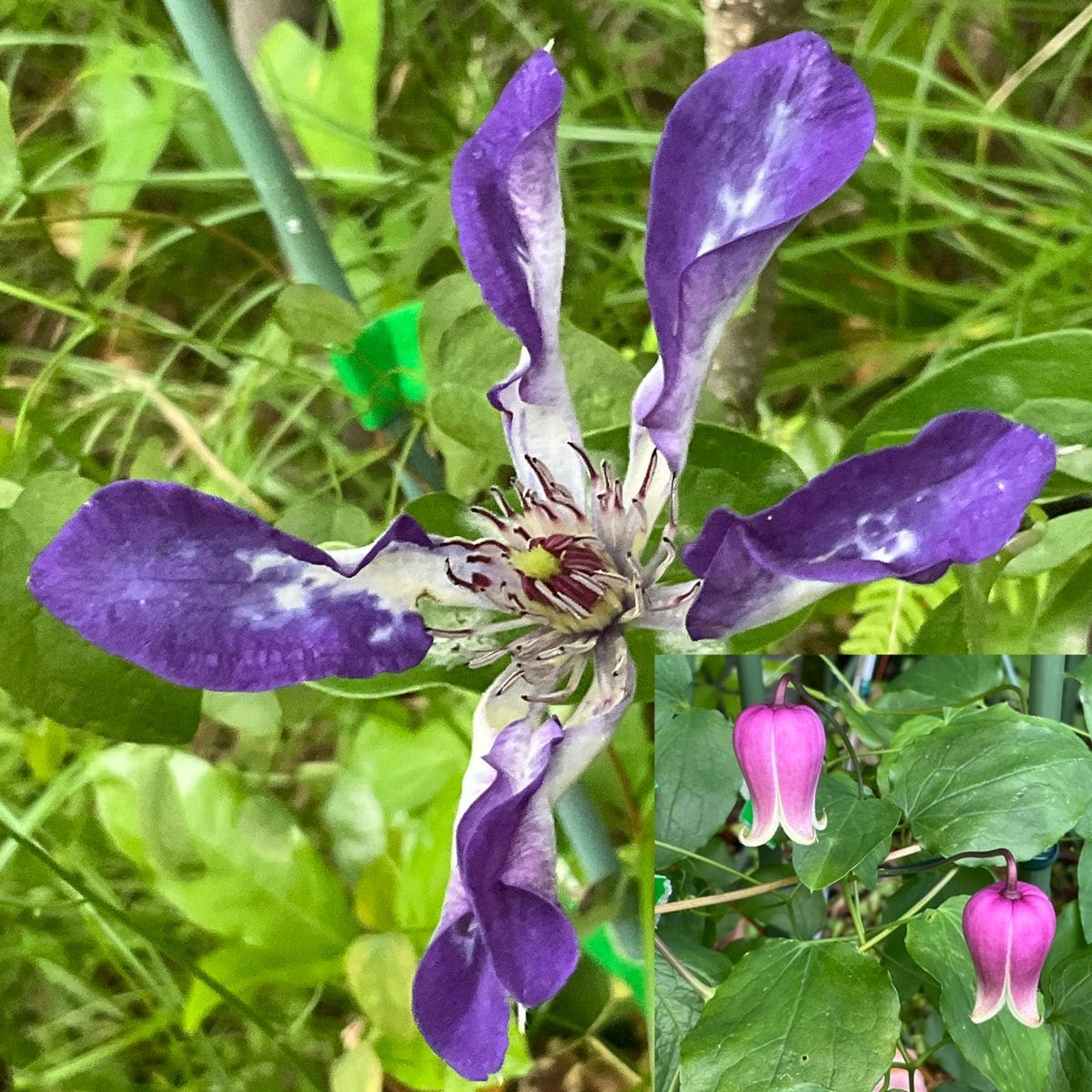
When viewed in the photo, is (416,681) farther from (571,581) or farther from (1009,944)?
(1009,944)

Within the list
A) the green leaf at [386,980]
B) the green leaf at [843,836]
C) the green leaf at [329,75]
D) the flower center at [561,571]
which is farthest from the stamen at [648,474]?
the green leaf at [329,75]

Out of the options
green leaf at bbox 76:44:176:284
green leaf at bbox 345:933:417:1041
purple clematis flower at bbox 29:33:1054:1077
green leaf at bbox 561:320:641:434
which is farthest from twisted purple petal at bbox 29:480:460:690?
green leaf at bbox 76:44:176:284

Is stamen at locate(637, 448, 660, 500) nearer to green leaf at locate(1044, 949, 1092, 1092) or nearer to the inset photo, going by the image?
the inset photo

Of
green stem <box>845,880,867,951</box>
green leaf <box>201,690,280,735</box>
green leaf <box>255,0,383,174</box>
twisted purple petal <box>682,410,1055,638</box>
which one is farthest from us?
green leaf <box>255,0,383,174</box>

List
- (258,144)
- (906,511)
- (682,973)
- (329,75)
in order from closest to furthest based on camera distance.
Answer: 1. (906,511)
2. (682,973)
3. (258,144)
4. (329,75)

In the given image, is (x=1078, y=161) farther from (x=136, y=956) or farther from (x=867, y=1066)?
(x=136, y=956)

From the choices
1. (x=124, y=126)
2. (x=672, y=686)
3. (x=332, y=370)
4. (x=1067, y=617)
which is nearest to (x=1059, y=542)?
(x=1067, y=617)

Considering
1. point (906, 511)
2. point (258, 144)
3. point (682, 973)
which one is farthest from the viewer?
point (258, 144)
